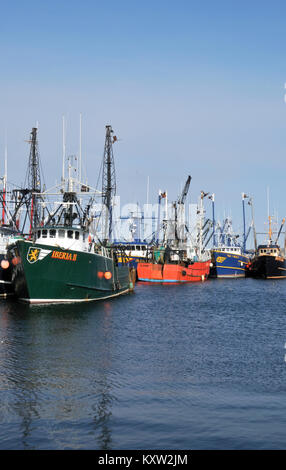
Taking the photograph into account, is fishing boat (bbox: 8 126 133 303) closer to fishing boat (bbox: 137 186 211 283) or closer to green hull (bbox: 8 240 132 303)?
green hull (bbox: 8 240 132 303)

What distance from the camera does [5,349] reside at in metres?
24.6

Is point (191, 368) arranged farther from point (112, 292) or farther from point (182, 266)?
point (182, 266)

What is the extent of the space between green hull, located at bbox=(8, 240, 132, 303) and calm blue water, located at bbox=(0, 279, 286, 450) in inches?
163

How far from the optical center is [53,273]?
1590 inches

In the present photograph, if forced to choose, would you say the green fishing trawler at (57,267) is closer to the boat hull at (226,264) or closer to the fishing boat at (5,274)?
the fishing boat at (5,274)

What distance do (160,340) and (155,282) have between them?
52.0 meters

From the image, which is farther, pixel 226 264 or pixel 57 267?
pixel 226 264

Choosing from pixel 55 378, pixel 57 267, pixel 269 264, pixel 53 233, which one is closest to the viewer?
pixel 55 378

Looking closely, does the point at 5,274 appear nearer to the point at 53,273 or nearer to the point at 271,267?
the point at 53,273

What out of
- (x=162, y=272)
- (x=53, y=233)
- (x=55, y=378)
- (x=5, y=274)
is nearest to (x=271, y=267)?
(x=162, y=272)

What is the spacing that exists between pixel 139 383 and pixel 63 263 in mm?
23052

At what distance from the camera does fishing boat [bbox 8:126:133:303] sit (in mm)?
39562

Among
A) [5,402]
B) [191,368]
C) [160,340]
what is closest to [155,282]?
[160,340]

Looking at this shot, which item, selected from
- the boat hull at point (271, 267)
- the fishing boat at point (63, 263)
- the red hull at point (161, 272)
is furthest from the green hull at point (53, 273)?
the boat hull at point (271, 267)
